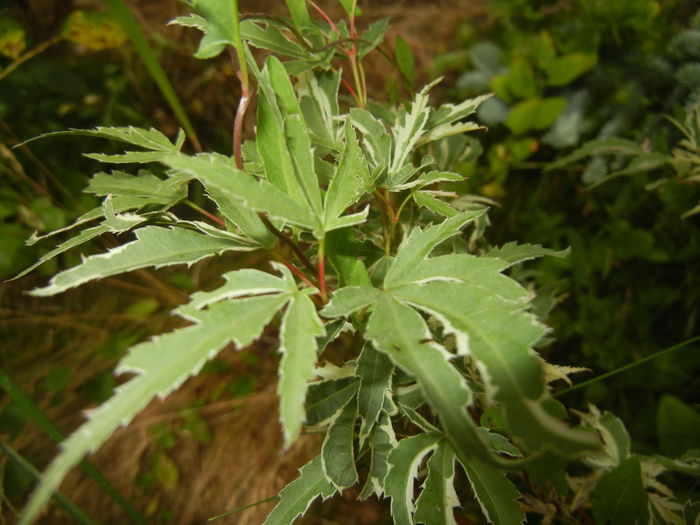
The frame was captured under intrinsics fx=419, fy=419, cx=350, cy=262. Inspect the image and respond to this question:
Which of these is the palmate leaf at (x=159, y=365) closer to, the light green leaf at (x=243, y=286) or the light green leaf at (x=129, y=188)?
the light green leaf at (x=243, y=286)

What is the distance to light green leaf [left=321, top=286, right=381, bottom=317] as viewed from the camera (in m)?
0.37

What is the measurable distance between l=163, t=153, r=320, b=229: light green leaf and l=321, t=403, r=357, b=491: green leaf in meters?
0.31

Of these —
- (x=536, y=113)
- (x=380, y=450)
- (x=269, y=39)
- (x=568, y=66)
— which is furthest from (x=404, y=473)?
(x=568, y=66)

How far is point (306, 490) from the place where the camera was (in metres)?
0.54

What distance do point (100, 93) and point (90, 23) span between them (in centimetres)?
27

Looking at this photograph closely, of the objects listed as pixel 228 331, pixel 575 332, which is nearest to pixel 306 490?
pixel 228 331

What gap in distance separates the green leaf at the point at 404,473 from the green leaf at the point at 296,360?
0.83 ft

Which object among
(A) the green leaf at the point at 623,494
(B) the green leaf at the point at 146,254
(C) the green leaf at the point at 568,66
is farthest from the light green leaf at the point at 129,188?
(C) the green leaf at the point at 568,66

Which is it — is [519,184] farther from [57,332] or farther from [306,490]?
[57,332]

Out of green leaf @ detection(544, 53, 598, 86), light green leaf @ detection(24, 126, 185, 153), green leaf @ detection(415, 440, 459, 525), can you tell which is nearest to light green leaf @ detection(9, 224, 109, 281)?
light green leaf @ detection(24, 126, 185, 153)

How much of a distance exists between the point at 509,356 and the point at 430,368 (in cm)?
6

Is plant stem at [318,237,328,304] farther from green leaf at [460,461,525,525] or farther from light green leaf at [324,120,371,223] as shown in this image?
green leaf at [460,461,525,525]

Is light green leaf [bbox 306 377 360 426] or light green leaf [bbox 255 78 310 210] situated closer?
light green leaf [bbox 255 78 310 210]

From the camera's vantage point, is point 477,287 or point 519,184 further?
point 519,184
